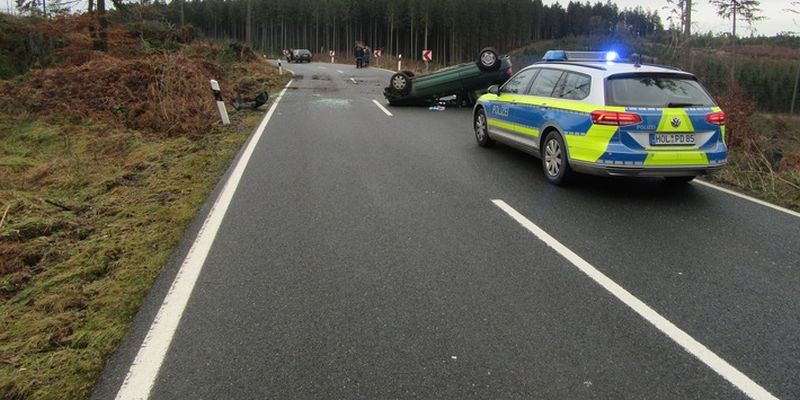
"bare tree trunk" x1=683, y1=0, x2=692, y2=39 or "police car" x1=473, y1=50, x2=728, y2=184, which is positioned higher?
"bare tree trunk" x1=683, y1=0, x2=692, y2=39

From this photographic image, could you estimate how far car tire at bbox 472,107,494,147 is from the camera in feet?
33.4

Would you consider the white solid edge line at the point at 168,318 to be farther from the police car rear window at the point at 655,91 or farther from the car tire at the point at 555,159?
the police car rear window at the point at 655,91

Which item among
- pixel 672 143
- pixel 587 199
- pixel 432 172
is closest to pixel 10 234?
pixel 432 172

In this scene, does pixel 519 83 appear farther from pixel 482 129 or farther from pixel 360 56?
pixel 360 56

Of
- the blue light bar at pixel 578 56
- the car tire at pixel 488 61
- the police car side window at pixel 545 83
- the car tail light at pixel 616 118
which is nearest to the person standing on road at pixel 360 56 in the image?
the car tire at pixel 488 61

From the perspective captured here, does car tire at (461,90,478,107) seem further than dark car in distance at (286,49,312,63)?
No

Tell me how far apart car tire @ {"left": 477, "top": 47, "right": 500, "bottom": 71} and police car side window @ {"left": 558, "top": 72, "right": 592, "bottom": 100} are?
872 centimetres

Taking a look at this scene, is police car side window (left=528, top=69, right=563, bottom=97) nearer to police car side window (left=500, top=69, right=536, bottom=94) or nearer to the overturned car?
police car side window (left=500, top=69, right=536, bottom=94)

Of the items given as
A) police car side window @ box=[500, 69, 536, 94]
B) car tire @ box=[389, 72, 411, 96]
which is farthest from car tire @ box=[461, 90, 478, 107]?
police car side window @ box=[500, 69, 536, 94]

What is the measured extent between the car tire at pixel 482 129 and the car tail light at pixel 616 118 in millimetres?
3464

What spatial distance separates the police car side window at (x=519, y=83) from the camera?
8.76m

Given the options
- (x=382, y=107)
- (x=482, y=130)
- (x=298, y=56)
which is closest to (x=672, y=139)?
(x=482, y=130)

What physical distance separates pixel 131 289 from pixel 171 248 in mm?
901

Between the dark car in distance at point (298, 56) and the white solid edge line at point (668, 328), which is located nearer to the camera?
the white solid edge line at point (668, 328)
